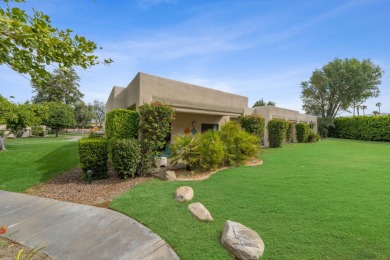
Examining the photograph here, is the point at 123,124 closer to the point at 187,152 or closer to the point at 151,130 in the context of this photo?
the point at 151,130

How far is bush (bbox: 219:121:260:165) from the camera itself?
926 cm

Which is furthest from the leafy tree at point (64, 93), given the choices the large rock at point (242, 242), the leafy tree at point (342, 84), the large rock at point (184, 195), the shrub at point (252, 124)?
the large rock at point (242, 242)

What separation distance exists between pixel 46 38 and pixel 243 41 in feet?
31.6

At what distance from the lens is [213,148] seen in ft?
26.5

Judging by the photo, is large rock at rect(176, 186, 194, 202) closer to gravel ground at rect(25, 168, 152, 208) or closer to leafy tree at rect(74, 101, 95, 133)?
gravel ground at rect(25, 168, 152, 208)

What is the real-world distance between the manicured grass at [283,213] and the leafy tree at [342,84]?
1225 inches

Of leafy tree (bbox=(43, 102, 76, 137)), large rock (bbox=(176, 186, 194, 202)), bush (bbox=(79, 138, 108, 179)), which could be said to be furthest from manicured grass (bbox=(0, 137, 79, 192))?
leafy tree (bbox=(43, 102, 76, 137))

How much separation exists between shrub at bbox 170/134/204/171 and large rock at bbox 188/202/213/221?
3356 millimetres

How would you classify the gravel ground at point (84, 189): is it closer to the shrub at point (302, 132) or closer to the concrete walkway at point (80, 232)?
the concrete walkway at point (80, 232)

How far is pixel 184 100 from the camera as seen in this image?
1111 centimetres

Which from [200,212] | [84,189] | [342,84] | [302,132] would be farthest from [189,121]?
[342,84]

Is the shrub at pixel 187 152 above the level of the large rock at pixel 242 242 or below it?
above

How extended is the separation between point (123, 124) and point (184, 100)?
417 cm

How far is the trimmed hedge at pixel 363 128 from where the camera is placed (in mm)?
24719
